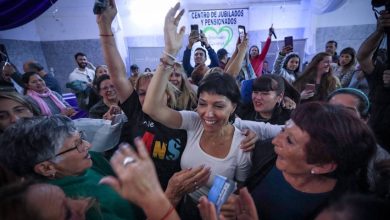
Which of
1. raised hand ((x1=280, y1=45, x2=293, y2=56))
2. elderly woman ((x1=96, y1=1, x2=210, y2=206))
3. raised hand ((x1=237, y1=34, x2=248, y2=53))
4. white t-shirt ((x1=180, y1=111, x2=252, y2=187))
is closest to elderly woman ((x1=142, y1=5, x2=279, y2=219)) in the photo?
white t-shirt ((x1=180, y1=111, x2=252, y2=187))

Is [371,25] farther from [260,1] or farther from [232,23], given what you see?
[232,23]

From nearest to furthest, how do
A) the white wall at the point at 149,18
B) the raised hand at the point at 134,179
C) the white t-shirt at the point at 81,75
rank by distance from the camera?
the raised hand at the point at 134,179, the white t-shirt at the point at 81,75, the white wall at the point at 149,18

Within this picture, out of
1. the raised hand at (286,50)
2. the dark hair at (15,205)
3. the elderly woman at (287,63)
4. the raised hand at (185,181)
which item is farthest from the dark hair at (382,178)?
the raised hand at (286,50)

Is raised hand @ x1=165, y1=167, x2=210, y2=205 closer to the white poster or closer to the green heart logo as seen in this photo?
the white poster

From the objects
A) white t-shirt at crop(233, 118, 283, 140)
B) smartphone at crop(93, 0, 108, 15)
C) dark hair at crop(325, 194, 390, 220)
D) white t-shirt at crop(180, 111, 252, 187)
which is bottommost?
white t-shirt at crop(180, 111, 252, 187)

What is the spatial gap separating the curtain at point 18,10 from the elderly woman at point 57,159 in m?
2.38

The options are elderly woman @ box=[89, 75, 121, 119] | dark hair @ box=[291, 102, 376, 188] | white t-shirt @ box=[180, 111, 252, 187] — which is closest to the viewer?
dark hair @ box=[291, 102, 376, 188]

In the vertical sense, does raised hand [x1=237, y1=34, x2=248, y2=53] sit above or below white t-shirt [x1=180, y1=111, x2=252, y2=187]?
above

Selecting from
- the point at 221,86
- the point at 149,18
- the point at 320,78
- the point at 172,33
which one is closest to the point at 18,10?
the point at 172,33

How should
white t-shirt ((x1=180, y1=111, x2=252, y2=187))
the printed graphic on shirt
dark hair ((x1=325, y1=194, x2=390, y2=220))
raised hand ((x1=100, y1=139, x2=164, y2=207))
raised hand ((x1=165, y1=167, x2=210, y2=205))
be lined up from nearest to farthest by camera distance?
dark hair ((x1=325, y1=194, x2=390, y2=220))
raised hand ((x1=100, y1=139, x2=164, y2=207))
raised hand ((x1=165, y1=167, x2=210, y2=205))
white t-shirt ((x1=180, y1=111, x2=252, y2=187))
the printed graphic on shirt

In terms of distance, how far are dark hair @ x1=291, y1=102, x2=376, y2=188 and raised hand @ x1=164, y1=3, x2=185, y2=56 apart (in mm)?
859

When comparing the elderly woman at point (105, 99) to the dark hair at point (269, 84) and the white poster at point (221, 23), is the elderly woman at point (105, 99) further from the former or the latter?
the white poster at point (221, 23)

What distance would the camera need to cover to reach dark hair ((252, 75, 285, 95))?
1.90 m

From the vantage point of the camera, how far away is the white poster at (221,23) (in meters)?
7.51
